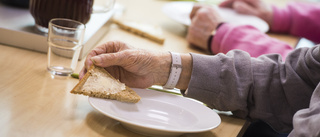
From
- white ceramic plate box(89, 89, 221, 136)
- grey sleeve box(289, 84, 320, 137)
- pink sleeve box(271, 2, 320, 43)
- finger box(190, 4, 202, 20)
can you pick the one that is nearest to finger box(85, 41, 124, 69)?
white ceramic plate box(89, 89, 221, 136)

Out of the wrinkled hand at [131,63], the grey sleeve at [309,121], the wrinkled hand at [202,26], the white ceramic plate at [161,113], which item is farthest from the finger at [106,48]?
the wrinkled hand at [202,26]

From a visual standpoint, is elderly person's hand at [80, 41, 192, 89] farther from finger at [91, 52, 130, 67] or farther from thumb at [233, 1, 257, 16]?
thumb at [233, 1, 257, 16]

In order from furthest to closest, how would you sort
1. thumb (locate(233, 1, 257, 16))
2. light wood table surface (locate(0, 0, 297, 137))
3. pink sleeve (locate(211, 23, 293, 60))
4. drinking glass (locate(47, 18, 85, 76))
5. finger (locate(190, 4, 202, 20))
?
thumb (locate(233, 1, 257, 16)) → finger (locate(190, 4, 202, 20)) → pink sleeve (locate(211, 23, 293, 60)) → drinking glass (locate(47, 18, 85, 76)) → light wood table surface (locate(0, 0, 297, 137))

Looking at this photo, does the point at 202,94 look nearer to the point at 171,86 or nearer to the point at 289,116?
the point at 171,86

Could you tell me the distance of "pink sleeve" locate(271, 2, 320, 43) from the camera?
6.21ft

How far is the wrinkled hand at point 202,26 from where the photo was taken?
1.49 metres

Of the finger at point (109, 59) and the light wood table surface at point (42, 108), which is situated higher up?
the finger at point (109, 59)

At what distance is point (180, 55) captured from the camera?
102 centimetres

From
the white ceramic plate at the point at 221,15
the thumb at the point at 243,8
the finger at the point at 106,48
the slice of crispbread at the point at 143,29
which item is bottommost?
the slice of crispbread at the point at 143,29

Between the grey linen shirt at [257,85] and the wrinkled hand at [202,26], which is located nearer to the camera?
the grey linen shirt at [257,85]

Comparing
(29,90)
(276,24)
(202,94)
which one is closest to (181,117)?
(202,94)

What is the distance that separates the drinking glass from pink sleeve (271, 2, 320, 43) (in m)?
1.14

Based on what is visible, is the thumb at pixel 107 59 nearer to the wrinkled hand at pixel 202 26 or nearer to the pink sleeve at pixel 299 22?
the wrinkled hand at pixel 202 26

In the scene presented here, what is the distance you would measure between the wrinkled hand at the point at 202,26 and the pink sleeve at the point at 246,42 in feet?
0.10
